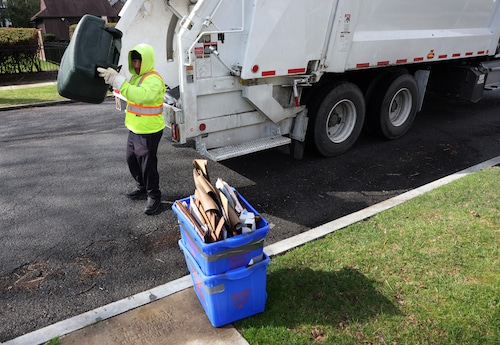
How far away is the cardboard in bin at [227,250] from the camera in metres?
2.36

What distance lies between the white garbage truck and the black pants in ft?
1.21

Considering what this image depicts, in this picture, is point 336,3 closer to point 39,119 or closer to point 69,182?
point 69,182

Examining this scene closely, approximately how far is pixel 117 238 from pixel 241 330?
168 centimetres

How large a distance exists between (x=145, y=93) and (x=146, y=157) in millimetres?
685

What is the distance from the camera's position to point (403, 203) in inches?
165

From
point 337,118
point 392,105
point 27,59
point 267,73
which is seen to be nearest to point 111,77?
point 267,73

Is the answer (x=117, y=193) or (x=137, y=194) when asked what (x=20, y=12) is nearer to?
(x=117, y=193)

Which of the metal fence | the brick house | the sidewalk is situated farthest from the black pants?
the brick house

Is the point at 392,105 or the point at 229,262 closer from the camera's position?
the point at 229,262

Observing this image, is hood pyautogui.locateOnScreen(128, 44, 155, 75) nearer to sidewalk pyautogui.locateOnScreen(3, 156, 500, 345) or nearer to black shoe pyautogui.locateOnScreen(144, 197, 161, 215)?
black shoe pyautogui.locateOnScreen(144, 197, 161, 215)

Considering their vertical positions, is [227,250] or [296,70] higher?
[296,70]

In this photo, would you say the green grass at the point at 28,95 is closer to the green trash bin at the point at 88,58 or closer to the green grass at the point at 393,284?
the green trash bin at the point at 88,58

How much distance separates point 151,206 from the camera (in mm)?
4172

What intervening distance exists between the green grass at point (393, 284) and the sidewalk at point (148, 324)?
270 mm
